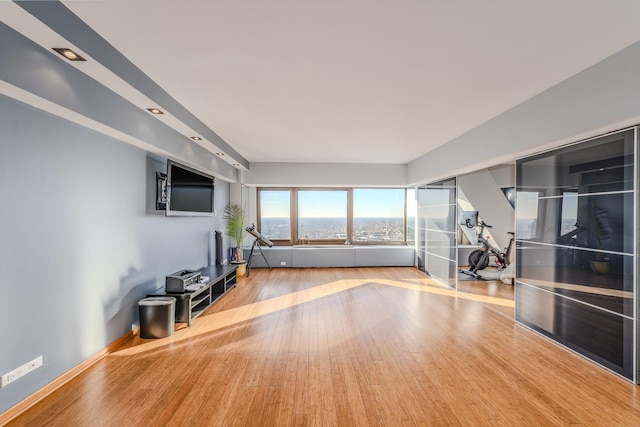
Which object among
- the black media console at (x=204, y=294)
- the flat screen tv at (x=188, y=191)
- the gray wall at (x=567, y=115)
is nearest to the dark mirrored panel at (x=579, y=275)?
the gray wall at (x=567, y=115)

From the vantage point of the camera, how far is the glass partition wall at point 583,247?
248 cm

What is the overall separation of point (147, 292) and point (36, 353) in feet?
4.74

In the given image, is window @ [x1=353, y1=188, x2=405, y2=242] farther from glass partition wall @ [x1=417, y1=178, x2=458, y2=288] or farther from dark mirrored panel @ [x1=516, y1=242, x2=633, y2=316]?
dark mirrored panel @ [x1=516, y1=242, x2=633, y2=316]

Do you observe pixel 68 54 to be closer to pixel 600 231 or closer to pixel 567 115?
pixel 567 115

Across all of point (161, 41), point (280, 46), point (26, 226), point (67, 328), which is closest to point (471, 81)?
point (280, 46)

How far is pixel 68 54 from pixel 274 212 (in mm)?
6059

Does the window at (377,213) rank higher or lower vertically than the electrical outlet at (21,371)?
higher

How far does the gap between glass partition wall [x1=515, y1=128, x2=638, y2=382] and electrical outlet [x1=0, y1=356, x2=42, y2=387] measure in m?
4.61

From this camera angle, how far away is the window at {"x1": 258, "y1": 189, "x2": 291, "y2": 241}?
7.85 metres

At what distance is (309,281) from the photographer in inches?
237

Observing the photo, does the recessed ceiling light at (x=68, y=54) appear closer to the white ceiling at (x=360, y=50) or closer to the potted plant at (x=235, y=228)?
the white ceiling at (x=360, y=50)

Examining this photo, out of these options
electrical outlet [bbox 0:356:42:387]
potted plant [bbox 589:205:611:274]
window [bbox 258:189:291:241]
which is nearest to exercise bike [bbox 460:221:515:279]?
potted plant [bbox 589:205:611:274]

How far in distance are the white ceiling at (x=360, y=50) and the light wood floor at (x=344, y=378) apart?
2602mm

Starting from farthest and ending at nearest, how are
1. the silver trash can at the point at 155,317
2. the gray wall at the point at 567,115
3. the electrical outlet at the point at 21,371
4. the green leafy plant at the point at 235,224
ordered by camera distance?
the green leafy plant at the point at 235,224
the silver trash can at the point at 155,317
the gray wall at the point at 567,115
the electrical outlet at the point at 21,371
